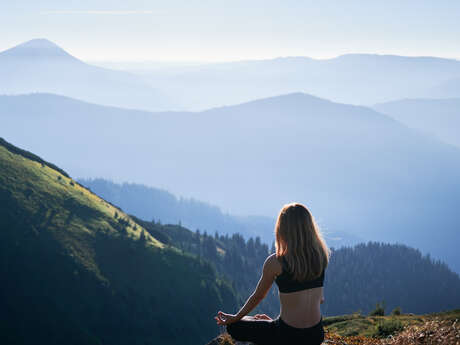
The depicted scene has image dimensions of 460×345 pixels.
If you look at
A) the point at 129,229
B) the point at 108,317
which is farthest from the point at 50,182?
the point at 108,317

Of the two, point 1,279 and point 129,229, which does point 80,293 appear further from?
point 129,229

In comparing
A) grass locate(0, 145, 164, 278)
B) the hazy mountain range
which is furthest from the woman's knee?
Result: grass locate(0, 145, 164, 278)

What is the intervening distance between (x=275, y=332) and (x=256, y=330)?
0.61m

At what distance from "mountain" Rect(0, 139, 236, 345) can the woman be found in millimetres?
102582

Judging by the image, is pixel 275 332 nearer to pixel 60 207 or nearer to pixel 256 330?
pixel 256 330

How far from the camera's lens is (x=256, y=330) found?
10852 mm

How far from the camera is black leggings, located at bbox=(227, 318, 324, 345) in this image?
10039 mm

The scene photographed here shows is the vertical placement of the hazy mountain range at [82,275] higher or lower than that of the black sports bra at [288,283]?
lower

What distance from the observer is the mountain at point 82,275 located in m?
107

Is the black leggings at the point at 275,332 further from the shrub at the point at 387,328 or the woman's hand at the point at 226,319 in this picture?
the shrub at the point at 387,328

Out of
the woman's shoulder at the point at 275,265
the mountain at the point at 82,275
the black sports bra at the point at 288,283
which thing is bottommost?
the mountain at the point at 82,275

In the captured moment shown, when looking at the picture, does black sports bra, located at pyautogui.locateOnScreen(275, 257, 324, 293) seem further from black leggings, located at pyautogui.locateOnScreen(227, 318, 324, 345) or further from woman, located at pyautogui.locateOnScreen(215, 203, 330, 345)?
black leggings, located at pyautogui.locateOnScreen(227, 318, 324, 345)

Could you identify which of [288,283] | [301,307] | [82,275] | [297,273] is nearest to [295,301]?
[301,307]

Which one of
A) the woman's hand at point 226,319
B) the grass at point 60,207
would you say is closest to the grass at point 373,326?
the woman's hand at point 226,319
